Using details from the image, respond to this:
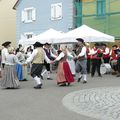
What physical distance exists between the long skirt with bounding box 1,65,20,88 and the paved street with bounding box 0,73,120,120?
0.57 metres

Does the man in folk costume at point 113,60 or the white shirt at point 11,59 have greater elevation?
the white shirt at point 11,59

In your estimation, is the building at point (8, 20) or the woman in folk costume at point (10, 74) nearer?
the woman in folk costume at point (10, 74)

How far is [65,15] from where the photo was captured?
35.6 metres

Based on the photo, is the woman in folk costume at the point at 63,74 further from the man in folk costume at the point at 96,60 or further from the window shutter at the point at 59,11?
the window shutter at the point at 59,11

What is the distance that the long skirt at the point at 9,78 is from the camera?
15.8 metres

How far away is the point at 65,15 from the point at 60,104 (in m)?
24.4

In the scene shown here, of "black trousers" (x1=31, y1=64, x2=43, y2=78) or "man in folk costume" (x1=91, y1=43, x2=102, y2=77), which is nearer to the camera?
"black trousers" (x1=31, y1=64, x2=43, y2=78)

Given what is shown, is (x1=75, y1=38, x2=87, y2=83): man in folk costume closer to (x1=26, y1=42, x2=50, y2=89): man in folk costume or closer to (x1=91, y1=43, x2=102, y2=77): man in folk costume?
(x1=26, y1=42, x2=50, y2=89): man in folk costume

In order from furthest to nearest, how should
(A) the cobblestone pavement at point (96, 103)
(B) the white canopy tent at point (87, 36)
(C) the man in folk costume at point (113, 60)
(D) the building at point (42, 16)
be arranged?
1. (D) the building at point (42, 16)
2. (B) the white canopy tent at point (87, 36)
3. (C) the man in folk costume at point (113, 60)
4. (A) the cobblestone pavement at point (96, 103)

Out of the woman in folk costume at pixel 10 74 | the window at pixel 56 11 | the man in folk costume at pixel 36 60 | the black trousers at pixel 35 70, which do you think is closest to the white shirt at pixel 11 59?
the woman in folk costume at pixel 10 74

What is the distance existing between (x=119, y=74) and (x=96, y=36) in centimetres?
290

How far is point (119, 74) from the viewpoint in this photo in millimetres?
22078

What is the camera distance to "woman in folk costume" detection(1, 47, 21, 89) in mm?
15812

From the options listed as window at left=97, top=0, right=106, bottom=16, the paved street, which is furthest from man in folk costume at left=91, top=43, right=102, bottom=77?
window at left=97, top=0, right=106, bottom=16
